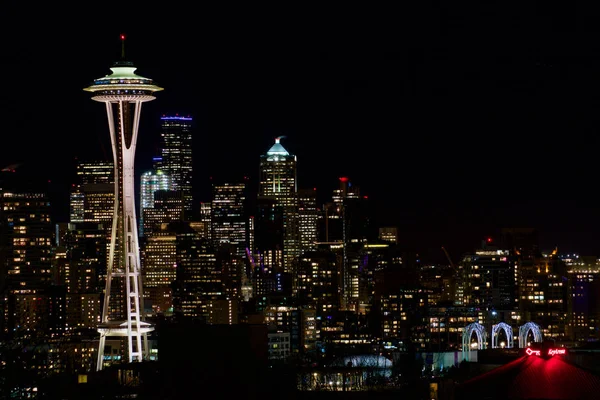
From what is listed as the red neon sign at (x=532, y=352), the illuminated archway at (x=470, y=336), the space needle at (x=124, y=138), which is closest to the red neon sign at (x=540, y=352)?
the red neon sign at (x=532, y=352)

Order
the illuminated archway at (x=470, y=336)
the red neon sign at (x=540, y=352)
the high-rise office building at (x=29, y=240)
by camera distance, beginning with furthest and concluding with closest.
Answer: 1. the high-rise office building at (x=29, y=240)
2. the illuminated archway at (x=470, y=336)
3. the red neon sign at (x=540, y=352)

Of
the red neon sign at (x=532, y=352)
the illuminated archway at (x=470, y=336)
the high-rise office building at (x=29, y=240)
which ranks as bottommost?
the illuminated archway at (x=470, y=336)

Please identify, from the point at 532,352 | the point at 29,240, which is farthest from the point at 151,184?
the point at 532,352

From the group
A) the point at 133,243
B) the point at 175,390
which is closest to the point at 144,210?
the point at 133,243

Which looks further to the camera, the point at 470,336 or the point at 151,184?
the point at 151,184

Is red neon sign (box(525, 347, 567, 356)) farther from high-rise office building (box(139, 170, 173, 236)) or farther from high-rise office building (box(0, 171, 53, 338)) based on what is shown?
high-rise office building (box(139, 170, 173, 236))

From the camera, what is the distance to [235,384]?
1060 inches

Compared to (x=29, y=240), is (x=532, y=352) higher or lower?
lower

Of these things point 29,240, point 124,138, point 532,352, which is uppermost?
point 124,138

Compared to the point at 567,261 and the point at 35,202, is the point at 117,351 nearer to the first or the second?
the point at 35,202

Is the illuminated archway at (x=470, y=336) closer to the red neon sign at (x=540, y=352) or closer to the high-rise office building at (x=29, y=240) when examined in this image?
the high-rise office building at (x=29, y=240)

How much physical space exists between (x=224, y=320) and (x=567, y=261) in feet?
102

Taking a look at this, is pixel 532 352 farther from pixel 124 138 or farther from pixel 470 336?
pixel 470 336

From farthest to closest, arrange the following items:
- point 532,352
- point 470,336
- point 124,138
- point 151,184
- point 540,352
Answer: point 151,184 < point 470,336 < point 124,138 < point 532,352 < point 540,352
